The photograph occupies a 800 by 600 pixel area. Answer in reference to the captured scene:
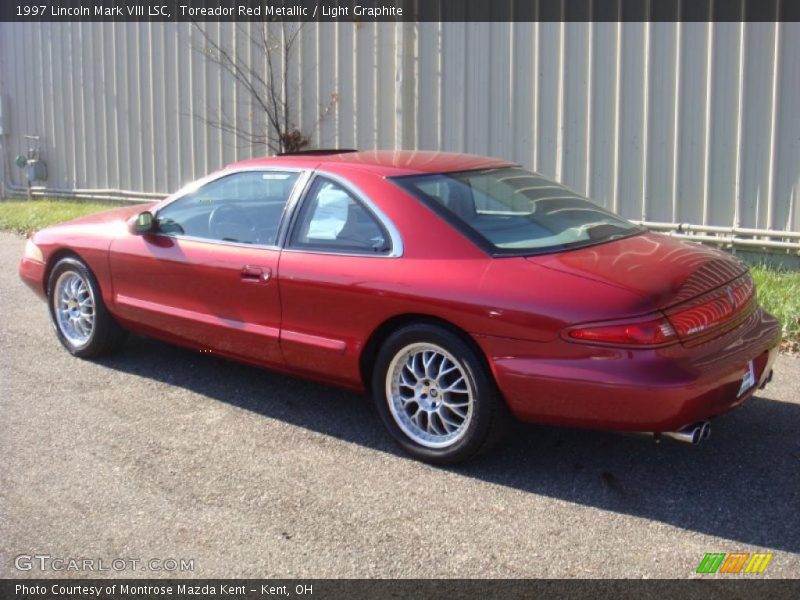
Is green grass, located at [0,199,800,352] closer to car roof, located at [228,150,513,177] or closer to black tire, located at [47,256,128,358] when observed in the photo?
car roof, located at [228,150,513,177]

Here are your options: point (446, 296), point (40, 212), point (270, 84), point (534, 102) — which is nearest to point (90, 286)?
point (446, 296)

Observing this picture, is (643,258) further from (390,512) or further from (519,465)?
(390,512)

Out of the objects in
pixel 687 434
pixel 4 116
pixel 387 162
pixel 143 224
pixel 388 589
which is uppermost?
pixel 4 116

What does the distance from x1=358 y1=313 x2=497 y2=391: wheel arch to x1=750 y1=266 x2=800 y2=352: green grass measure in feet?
10.1

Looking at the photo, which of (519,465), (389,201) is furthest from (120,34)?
(519,465)

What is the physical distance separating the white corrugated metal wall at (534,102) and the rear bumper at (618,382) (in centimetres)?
456

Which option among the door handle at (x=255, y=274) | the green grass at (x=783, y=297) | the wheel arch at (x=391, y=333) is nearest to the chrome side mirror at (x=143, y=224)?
the door handle at (x=255, y=274)

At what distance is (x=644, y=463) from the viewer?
15.5ft

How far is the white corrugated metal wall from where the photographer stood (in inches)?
334

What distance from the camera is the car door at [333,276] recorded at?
484cm

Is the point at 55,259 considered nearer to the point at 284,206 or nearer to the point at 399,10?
the point at 284,206

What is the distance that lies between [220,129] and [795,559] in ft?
33.6

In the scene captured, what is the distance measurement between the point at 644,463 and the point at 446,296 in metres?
1.26

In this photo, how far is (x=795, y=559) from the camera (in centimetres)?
374
